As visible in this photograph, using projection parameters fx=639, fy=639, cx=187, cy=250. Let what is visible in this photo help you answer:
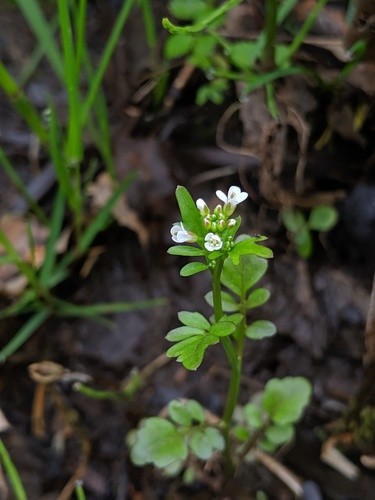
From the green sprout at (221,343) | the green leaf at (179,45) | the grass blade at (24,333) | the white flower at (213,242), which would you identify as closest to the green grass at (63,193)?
the grass blade at (24,333)

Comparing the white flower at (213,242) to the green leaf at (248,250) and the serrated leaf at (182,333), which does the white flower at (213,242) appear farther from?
the serrated leaf at (182,333)

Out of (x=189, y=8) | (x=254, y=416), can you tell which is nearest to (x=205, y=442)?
(x=254, y=416)

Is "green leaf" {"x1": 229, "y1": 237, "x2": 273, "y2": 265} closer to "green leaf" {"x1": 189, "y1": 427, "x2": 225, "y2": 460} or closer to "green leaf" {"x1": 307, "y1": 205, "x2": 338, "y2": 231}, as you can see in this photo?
"green leaf" {"x1": 189, "y1": 427, "x2": 225, "y2": 460}

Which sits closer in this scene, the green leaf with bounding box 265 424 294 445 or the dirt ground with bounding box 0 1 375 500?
the green leaf with bounding box 265 424 294 445

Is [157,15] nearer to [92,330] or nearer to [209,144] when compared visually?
[209,144]

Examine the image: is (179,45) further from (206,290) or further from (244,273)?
(244,273)

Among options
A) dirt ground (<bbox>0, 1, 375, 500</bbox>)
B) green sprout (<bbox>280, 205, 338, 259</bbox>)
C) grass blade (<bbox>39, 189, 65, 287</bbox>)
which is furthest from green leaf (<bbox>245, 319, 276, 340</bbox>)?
grass blade (<bbox>39, 189, 65, 287</bbox>)

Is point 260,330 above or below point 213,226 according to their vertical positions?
below
